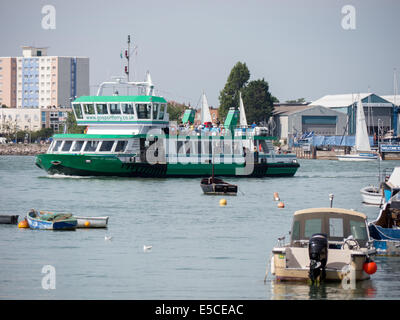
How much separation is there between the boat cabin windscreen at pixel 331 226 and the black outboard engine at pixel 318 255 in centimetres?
176

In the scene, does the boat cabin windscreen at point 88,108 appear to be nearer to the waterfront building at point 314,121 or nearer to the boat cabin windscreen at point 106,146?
the boat cabin windscreen at point 106,146

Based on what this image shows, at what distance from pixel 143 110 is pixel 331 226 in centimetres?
4997

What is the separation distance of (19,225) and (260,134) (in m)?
46.3

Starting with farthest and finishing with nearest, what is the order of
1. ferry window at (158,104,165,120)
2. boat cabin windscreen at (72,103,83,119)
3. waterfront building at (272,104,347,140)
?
waterfront building at (272,104,347,140), ferry window at (158,104,165,120), boat cabin windscreen at (72,103,83,119)

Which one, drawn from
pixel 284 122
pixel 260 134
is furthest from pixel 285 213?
pixel 284 122

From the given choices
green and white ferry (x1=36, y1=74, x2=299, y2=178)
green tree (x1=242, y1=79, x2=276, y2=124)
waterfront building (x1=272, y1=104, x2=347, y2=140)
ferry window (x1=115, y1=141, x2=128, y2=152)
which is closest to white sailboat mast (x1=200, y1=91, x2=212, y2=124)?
green and white ferry (x1=36, y1=74, x2=299, y2=178)

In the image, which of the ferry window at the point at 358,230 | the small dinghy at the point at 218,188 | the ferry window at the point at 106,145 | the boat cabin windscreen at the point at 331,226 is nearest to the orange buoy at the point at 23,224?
the boat cabin windscreen at the point at 331,226

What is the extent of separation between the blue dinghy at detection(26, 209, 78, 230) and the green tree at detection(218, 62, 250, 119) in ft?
426

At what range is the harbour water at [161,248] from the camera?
2591cm

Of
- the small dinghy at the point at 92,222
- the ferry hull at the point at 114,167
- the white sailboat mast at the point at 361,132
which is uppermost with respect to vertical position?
the white sailboat mast at the point at 361,132

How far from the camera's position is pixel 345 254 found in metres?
26.4

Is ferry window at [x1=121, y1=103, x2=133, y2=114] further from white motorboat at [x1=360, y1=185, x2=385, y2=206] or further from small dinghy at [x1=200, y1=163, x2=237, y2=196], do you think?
white motorboat at [x1=360, y1=185, x2=385, y2=206]

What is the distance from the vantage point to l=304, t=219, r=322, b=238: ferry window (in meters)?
27.8

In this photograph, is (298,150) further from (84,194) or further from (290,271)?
(290,271)
